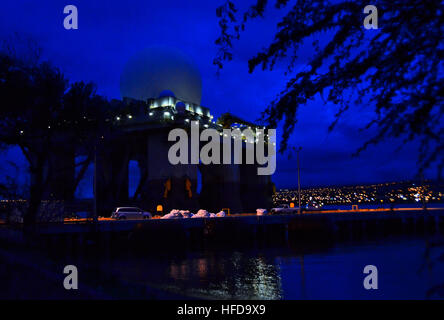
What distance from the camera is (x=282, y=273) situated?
30.1 m

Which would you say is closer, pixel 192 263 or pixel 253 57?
pixel 253 57

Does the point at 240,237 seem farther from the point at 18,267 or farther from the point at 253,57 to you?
the point at 253,57

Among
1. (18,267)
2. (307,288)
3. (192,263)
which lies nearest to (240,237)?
(192,263)

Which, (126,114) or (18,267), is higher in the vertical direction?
(126,114)

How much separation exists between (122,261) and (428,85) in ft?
108

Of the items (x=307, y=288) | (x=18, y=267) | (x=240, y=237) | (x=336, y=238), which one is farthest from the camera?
(x=336, y=238)

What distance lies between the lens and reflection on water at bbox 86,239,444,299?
77.1 feet

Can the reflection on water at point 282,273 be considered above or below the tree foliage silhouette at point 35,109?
below

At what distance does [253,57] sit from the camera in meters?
8.07

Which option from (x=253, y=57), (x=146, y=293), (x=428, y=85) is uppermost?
(x=253, y=57)

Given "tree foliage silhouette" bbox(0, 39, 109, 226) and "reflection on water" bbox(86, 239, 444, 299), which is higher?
"tree foliage silhouette" bbox(0, 39, 109, 226)

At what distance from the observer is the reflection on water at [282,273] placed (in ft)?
77.1

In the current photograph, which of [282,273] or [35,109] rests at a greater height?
[35,109]
